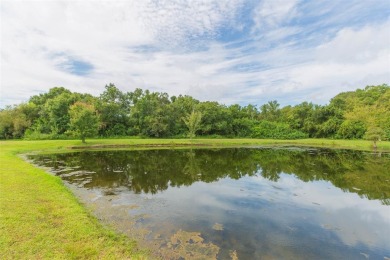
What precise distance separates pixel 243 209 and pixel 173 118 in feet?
143

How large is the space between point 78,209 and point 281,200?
9568 mm

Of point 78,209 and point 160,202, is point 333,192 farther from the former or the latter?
point 78,209

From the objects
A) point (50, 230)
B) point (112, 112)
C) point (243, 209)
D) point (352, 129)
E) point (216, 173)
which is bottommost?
point (216, 173)

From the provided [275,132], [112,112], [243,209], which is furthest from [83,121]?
[275,132]

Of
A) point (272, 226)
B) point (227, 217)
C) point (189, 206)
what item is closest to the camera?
point (272, 226)

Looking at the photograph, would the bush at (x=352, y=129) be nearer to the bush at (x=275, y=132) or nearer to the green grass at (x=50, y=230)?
the bush at (x=275, y=132)

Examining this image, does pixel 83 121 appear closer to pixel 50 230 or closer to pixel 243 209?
pixel 50 230

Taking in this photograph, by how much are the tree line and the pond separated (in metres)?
25.5

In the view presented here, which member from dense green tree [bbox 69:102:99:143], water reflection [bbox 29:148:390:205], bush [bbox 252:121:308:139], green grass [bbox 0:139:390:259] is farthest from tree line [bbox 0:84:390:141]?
green grass [bbox 0:139:390:259]

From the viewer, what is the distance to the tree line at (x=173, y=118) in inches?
1757

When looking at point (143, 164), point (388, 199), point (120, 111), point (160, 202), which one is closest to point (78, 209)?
point (160, 202)

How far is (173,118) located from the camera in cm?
5309

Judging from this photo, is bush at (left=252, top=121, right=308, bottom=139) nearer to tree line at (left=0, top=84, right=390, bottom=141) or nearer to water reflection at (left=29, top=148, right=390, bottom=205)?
tree line at (left=0, top=84, right=390, bottom=141)

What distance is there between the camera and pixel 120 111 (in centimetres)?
5106
